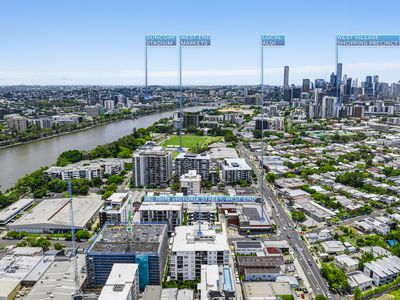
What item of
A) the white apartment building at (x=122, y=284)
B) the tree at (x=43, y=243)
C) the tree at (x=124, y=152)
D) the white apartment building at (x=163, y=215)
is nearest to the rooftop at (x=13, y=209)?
the tree at (x=43, y=243)

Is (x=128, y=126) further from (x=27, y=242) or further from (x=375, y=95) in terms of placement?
(x=375, y=95)

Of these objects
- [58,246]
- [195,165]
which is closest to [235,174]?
[195,165]

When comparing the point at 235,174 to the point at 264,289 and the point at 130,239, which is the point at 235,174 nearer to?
the point at 130,239

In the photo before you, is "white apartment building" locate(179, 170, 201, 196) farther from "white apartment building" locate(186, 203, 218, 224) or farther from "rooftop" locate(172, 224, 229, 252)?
"rooftop" locate(172, 224, 229, 252)

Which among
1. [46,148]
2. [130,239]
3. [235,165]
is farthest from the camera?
[46,148]

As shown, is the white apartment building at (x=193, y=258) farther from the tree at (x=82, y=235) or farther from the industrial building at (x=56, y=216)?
the industrial building at (x=56, y=216)

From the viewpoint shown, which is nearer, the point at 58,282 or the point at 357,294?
the point at 357,294

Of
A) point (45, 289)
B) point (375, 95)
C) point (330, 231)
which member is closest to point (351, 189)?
point (330, 231)

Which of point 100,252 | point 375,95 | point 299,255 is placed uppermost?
point 375,95
